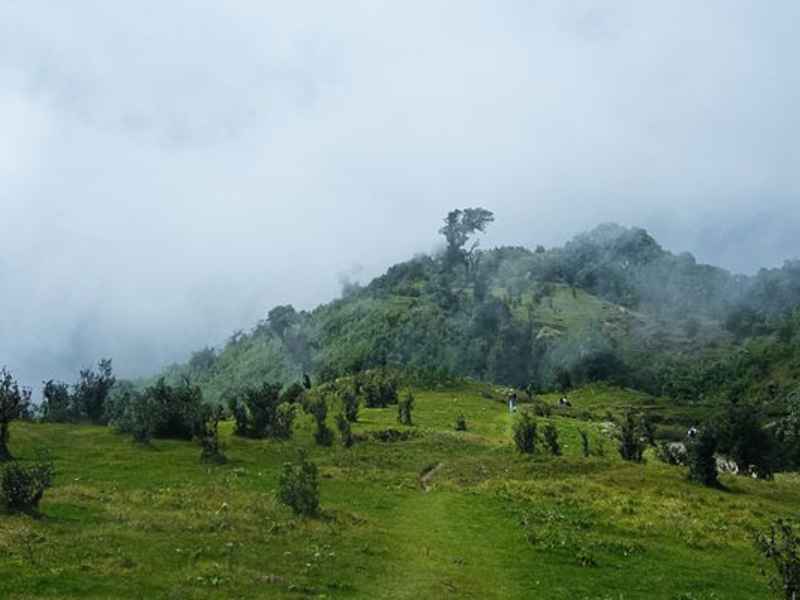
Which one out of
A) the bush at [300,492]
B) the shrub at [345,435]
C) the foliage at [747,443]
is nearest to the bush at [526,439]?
the shrub at [345,435]

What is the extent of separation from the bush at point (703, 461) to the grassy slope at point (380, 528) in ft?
7.12

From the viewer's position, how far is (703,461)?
6006 cm

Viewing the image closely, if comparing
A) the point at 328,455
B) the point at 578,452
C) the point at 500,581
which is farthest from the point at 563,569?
the point at 578,452

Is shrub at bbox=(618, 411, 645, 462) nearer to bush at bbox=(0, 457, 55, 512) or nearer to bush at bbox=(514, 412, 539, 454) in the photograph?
bush at bbox=(514, 412, 539, 454)

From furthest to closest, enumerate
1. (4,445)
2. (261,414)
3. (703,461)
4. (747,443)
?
1. (261,414)
2. (747,443)
3. (703,461)
4. (4,445)

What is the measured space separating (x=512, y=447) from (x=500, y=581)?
136 feet

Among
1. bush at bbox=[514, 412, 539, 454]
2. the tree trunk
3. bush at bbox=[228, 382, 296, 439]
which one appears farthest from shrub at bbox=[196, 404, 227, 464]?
bush at bbox=[514, 412, 539, 454]

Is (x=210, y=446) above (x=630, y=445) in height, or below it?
above

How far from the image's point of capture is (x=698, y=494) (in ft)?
181

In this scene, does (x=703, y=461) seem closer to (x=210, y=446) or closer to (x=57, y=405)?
(x=210, y=446)

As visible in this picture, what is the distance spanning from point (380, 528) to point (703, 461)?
30514 mm

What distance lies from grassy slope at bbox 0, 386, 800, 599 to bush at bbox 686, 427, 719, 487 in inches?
85.5

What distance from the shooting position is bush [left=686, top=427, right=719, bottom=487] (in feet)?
197

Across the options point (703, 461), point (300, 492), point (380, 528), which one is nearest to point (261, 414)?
point (300, 492)
